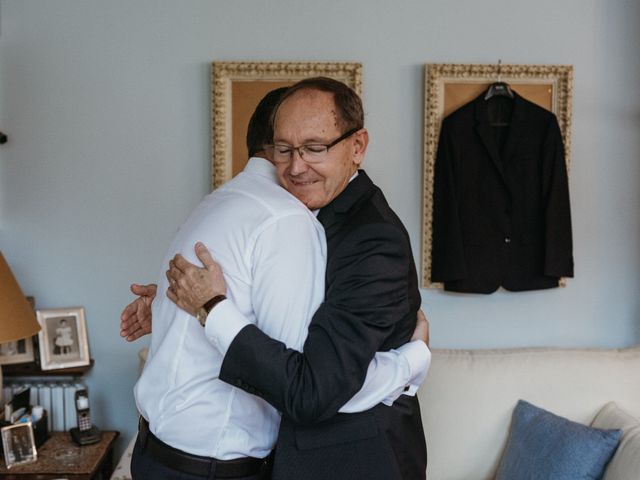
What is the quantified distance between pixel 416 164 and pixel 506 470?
1287mm

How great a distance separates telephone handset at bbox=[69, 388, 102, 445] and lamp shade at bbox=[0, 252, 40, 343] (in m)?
0.40

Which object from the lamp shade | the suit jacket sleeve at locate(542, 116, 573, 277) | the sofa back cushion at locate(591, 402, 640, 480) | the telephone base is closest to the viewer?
the sofa back cushion at locate(591, 402, 640, 480)

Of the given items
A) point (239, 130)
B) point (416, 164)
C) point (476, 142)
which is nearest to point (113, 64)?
point (239, 130)

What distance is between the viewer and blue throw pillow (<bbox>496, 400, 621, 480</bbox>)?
2143mm

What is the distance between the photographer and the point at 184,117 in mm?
2844

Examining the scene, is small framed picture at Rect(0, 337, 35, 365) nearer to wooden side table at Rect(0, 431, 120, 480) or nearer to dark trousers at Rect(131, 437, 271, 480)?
wooden side table at Rect(0, 431, 120, 480)

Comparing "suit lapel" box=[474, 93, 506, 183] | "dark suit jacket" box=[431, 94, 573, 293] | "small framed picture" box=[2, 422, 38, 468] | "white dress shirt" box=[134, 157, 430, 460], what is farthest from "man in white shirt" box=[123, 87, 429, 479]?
"suit lapel" box=[474, 93, 506, 183]

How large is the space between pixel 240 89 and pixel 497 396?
5.28 feet

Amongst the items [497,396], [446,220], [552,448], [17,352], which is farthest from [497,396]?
[17,352]

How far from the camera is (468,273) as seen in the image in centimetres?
281

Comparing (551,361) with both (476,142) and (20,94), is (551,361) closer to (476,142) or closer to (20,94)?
(476,142)

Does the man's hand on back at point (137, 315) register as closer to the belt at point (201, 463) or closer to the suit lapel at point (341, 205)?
the belt at point (201, 463)

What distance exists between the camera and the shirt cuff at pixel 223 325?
46.1 inches

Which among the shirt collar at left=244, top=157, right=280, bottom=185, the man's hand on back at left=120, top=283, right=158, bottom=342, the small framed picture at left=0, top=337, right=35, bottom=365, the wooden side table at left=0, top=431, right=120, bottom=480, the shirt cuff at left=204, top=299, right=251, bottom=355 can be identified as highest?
the shirt collar at left=244, top=157, right=280, bottom=185
